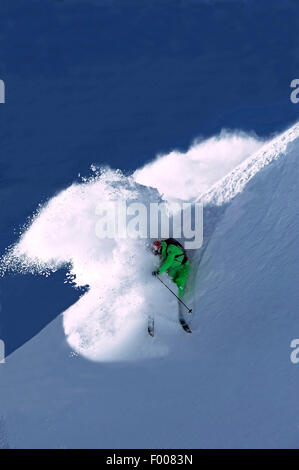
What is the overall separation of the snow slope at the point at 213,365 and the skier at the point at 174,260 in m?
0.39

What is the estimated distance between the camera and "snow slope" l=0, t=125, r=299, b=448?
7688 mm

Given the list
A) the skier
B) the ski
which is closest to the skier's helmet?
the skier

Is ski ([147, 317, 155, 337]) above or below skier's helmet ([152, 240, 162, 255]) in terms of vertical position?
below

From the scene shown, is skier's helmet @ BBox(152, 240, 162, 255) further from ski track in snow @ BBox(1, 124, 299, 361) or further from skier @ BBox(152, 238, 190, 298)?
ski track in snow @ BBox(1, 124, 299, 361)

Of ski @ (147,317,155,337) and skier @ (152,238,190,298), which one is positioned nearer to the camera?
skier @ (152,238,190,298)

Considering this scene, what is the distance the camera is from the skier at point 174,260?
7.65m

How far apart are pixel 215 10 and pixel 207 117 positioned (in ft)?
6.94

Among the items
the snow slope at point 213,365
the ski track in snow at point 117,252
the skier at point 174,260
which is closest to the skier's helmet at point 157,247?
the skier at point 174,260

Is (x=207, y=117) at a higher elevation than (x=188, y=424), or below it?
higher

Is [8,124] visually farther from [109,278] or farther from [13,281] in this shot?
[109,278]

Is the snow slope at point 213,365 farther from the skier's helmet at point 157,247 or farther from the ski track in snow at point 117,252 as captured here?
the skier's helmet at point 157,247

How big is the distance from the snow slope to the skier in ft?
Answer: 1.28
